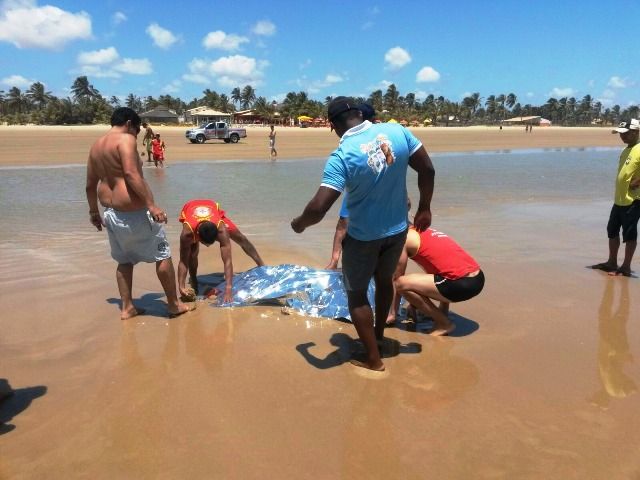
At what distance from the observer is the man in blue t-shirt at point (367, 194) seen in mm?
3049

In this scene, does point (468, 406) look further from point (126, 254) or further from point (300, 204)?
point (300, 204)

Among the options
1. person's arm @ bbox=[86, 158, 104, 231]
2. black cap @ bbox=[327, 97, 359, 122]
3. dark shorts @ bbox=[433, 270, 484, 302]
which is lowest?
dark shorts @ bbox=[433, 270, 484, 302]

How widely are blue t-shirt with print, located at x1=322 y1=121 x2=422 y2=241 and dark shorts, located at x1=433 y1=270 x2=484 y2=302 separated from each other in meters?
0.71

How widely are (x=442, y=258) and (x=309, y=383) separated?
1.35m

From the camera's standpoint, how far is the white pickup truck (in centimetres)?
3494

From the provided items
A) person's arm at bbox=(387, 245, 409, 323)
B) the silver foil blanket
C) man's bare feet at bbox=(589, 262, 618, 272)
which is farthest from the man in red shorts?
man's bare feet at bbox=(589, 262, 618, 272)

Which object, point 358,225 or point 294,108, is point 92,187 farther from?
point 294,108

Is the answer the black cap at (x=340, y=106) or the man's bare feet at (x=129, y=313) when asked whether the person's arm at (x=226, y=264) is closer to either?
the man's bare feet at (x=129, y=313)

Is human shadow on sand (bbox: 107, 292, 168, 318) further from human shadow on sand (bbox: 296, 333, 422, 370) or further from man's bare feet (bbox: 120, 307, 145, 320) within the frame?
human shadow on sand (bbox: 296, 333, 422, 370)

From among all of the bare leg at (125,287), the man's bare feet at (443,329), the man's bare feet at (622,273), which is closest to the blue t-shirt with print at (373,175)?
the man's bare feet at (443,329)

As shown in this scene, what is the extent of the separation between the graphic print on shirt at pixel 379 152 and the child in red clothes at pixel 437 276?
939 mm

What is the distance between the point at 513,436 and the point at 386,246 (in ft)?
4.31

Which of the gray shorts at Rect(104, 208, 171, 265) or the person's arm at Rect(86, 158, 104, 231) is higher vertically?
the person's arm at Rect(86, 158, 104, 231)

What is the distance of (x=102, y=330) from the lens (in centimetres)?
418
